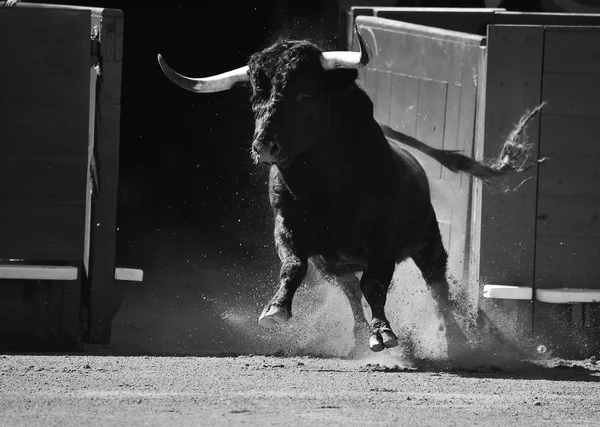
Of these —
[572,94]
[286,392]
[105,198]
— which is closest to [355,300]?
[105,198]

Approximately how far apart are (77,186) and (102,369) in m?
1.49

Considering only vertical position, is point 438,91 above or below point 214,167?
above

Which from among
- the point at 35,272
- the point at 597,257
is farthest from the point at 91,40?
the point at 597,257

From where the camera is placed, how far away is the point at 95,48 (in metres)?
7.64

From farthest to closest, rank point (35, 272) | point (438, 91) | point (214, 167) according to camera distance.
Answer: point (214, 167)
point (438, 91)
point (35, 272)

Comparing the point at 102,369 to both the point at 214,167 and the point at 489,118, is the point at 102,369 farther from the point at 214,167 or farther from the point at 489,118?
the point at 214,167

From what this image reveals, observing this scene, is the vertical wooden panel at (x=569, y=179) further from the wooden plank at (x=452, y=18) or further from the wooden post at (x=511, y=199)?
the wooden plank at (x=452, y=18)

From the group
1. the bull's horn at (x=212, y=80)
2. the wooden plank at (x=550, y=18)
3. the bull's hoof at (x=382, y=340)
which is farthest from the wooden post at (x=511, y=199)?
the bull's horn at (x=212, y=80)

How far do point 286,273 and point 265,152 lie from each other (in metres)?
0.67

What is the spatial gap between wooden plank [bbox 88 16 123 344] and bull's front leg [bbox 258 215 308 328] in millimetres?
1217

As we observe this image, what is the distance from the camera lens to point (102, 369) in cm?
649

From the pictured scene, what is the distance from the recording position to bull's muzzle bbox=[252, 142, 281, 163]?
21.0 ft

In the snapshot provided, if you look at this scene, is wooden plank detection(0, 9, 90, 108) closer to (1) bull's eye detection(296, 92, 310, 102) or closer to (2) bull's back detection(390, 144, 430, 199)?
(1) bull's eye detection(296, 92, 310, 102)

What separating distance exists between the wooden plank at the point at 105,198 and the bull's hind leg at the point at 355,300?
1385 millimetres
